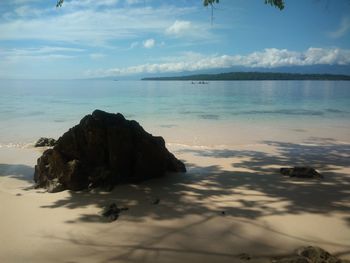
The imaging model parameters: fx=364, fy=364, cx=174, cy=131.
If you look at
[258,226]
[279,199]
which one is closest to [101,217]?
[258,226]

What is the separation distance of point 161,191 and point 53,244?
2.06 metres

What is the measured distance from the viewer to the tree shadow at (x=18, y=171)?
7.15m

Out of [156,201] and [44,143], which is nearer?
[156,201]

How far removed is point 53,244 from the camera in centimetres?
408

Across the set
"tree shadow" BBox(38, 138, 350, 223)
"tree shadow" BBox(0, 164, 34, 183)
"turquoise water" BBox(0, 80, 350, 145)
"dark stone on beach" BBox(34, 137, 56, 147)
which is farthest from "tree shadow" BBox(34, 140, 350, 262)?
"turquoise water" BBox(0, 80, 350, 145)

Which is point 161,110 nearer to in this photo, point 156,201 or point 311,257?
point 156,201

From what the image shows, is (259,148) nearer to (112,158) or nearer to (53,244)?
(112,158)

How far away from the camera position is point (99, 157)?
20.1ft

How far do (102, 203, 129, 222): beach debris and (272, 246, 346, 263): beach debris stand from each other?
2.09 meters

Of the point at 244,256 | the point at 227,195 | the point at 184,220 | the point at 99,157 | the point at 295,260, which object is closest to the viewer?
the point at 295,260

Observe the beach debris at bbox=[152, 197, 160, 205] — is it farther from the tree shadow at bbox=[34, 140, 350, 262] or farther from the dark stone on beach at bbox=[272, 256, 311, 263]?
the dark stone on beach at bbox=[272, 256, 311, 263]

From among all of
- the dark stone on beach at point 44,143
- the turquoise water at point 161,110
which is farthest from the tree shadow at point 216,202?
the turquoise water at point 161,110

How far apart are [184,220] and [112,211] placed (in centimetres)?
99

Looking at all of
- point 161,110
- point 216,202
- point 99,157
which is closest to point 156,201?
point 216,202
